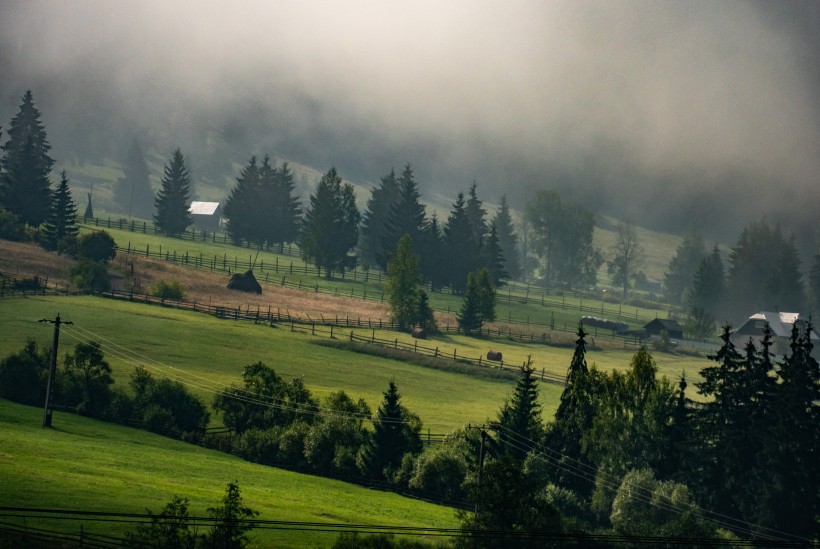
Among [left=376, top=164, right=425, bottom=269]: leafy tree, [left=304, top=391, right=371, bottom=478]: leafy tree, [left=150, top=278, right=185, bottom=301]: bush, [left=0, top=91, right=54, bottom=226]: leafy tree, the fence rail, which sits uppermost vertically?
[left=376, top=164, right=425, bottom=269]: leafy tree

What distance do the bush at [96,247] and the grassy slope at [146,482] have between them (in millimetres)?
58729

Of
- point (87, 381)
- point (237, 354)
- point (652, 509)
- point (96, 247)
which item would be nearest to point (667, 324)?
point (237, 354)

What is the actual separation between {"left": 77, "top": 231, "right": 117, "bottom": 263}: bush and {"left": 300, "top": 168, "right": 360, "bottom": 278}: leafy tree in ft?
124

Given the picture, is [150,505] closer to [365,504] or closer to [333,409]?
[365,504]

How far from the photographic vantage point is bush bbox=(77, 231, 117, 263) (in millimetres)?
141875

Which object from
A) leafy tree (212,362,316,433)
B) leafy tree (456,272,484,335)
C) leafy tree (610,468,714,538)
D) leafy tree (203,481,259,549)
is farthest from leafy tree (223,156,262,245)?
leafy tree (203,481,259,549)

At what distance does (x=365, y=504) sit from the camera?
72562 mm

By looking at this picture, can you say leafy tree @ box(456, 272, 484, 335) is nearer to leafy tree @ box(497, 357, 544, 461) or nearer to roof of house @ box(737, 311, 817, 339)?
roof of house @ box(737, 311, 817, 339)

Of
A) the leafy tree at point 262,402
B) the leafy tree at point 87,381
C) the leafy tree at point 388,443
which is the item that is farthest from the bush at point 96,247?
the leafy tree at point 388,443

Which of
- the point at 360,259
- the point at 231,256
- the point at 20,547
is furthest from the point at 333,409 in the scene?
the point at 360,259

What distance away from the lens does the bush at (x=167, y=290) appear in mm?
132625

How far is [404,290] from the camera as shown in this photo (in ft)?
474

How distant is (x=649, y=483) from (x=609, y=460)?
198 inches

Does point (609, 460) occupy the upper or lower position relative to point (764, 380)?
lower
